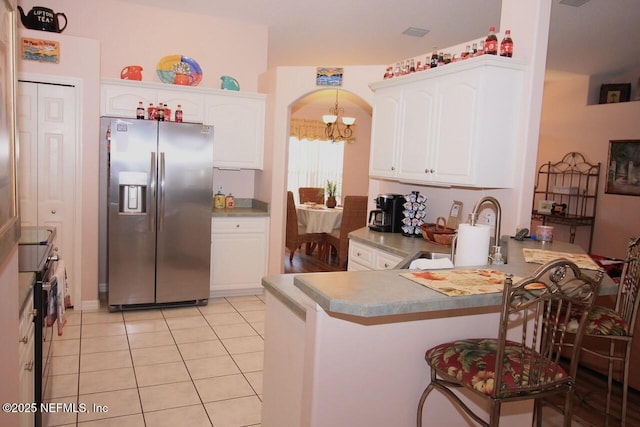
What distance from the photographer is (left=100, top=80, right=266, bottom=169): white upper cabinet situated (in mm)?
4505

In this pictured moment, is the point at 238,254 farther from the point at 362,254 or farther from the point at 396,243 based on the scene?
the point at 396,243

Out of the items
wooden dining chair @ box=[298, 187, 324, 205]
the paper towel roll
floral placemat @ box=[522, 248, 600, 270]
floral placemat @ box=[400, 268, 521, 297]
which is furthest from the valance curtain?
floral placemat @ box=[400, 268, 521, 297]

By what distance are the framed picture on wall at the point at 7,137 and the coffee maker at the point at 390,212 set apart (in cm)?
300

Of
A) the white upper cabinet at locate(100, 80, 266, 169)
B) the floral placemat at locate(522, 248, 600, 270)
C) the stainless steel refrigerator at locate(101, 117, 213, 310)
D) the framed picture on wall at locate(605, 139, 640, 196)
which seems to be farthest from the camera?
the framed picture on wall at locate(605, 139, 640, 196)

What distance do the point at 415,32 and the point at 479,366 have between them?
14.9ft

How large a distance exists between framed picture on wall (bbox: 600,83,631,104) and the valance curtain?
4.19 metres

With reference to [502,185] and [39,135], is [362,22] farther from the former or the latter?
[39,135]

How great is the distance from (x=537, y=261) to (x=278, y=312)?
127 cm

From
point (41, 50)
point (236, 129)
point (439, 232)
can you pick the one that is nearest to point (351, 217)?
point (236, 129)

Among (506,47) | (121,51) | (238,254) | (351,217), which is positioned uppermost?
(121,51)

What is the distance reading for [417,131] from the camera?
3.63m

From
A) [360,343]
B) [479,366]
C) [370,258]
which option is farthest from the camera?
[370,258]

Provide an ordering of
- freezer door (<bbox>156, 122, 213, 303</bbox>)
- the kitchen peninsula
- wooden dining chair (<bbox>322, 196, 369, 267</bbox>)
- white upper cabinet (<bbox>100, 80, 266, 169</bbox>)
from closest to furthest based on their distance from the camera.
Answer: the kitchen peninsula, freezer door (<bbox>156, 122, 213, 303</bbox>), white upper cabinet (<bbox>100, 80, 266, 169</bbox>), wooden dining chair (<bbox>322, 196, 369, 267</bbox>)

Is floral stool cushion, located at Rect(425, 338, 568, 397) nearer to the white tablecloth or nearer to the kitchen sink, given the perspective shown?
the kitchen sink
